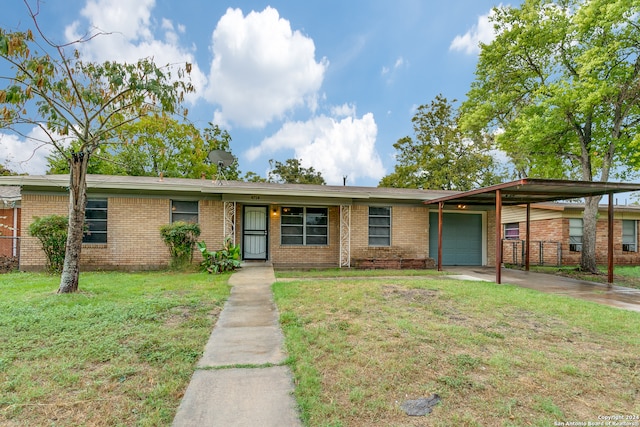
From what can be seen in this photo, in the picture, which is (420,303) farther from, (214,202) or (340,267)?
(214,202)

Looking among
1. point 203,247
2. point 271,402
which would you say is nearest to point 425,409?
point 271,402

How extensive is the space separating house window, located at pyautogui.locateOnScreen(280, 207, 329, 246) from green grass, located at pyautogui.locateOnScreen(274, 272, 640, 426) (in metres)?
5.60

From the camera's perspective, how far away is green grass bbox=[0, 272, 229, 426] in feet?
7.64

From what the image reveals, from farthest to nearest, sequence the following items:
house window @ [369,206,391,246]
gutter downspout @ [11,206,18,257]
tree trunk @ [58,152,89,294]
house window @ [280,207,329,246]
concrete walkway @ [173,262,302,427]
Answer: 1. house window @ [369,206,391,246]
2. house window @ [280,207,329,246]
3. gutter downspout @ [11,206,18,257]
4. tree trunk @ [58,152,89,294]
5. concrete walkway @ [173,262,302,427]

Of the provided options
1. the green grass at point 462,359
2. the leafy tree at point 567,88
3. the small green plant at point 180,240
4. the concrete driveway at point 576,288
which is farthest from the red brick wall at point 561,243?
the small green plant at point 180,240

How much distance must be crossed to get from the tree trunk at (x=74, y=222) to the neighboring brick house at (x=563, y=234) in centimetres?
1568

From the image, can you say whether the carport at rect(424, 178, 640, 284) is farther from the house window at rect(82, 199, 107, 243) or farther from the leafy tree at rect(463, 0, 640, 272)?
the house window at rect(82, 199, 107, 243)

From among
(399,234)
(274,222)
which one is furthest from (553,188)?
(274,222)

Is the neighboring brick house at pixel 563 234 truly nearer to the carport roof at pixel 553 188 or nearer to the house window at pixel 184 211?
the carport roof at pixel 553 188

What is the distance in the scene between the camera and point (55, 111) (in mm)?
5695

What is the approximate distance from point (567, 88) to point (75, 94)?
45.8 feet

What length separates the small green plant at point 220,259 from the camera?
9133mm

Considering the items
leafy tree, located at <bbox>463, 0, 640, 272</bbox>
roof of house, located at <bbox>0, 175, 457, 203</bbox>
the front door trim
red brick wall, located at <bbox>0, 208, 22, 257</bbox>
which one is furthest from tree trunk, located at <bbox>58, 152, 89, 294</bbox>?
leafy tree, located at <bbox>463, 0, 640, 272</bbox>

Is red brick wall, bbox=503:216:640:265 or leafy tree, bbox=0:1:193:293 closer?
leafy tree, bbox=0:1:193:293
